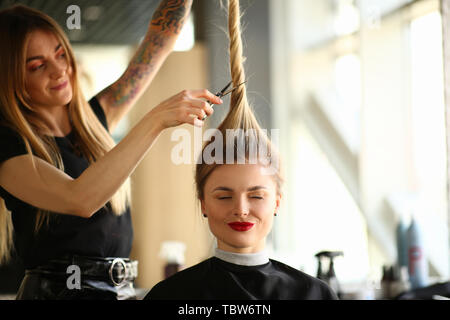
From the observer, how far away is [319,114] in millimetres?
1795

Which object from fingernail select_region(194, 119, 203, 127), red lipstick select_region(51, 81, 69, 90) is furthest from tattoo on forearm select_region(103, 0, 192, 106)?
fingernail select_region(194, 119, 203, 127)

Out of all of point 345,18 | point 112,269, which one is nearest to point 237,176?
point 112,269

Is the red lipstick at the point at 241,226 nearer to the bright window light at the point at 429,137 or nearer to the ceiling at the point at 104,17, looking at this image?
the ceiling at the point at 104,17

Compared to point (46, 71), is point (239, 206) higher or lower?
lower

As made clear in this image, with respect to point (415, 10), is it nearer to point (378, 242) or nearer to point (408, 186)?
point (408, 186)

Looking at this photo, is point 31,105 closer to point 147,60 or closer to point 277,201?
point 147,60

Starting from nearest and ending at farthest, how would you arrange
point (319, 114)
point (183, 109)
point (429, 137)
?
Result: 1. point (183, 109)
2. point (319, 114)
3. point (429, 137)

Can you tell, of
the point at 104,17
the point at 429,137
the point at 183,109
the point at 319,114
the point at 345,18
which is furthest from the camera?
the point at 429,137

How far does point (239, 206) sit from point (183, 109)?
24 cm

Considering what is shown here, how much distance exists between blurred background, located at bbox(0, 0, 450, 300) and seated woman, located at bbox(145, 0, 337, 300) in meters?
0.04

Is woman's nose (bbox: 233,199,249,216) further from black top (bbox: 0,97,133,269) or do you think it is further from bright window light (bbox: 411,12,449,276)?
bright window light (bbox: 411,12,449,276)

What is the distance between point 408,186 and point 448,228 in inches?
9.1

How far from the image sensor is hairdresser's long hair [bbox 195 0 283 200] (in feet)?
3.74
